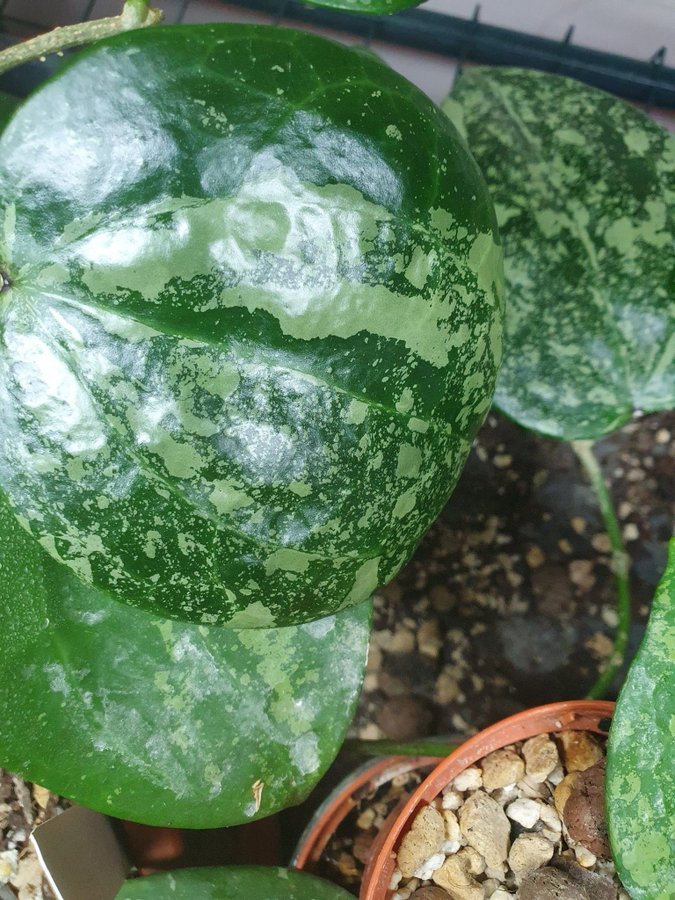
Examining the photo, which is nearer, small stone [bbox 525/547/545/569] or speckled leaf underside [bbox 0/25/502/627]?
speckled leaf underside [bbox 0/25/502/627]

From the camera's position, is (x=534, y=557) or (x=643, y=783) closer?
(x=643, y=783)

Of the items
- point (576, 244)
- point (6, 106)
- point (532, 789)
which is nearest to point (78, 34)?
point (6, 106)

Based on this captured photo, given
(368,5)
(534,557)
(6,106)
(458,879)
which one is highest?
(368,5)

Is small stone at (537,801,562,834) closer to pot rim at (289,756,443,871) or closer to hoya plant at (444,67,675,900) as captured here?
pot rim at (289,756,443,871)

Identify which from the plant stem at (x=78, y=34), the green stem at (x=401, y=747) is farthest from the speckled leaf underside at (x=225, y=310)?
the green stem at (x=401, y=747)

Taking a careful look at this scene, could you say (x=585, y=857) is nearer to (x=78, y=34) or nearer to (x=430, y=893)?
(x=430, y=893)

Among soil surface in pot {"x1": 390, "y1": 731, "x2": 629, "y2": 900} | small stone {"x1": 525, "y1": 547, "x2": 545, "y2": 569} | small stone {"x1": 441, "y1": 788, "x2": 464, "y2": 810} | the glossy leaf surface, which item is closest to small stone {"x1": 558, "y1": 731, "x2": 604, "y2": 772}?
soil surface in pot {"x1": 390, "y1": 731, "x2": 629, "y2": 900}

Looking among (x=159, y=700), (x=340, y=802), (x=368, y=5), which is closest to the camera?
(x=368, y=5)
